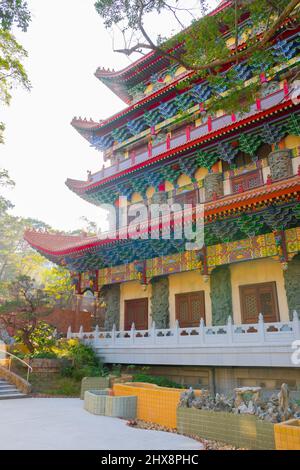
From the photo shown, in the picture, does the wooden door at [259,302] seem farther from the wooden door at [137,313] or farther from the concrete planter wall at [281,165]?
the wooden door at [137,313]

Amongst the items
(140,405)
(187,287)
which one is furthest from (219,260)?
(140,405)

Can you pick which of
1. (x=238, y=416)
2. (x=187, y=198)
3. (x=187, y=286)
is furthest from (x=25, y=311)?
(x=238, y=416)

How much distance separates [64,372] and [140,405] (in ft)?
17.5

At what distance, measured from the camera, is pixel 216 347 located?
34.6 ft

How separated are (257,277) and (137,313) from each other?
558 centimetres

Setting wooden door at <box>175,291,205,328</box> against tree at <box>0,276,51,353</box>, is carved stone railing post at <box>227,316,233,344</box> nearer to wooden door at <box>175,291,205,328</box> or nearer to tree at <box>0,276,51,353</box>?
wooden door at <box>175,291,205,328</box>

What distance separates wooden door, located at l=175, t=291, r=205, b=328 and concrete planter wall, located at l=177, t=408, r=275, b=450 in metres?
6.51

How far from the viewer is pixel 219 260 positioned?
12.1m

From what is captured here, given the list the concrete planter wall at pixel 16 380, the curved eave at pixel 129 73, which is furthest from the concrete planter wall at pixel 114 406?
the curved eave at pixel 129 73

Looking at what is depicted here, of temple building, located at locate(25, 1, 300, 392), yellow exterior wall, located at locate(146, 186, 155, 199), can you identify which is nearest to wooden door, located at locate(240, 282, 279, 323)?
temple building, located at locate(25, 1, 300, 392)

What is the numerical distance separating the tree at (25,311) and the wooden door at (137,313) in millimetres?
3404

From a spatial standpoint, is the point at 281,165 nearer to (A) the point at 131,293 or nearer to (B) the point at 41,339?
(A) the point at 131,293

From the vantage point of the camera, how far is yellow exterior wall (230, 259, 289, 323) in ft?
37.2
